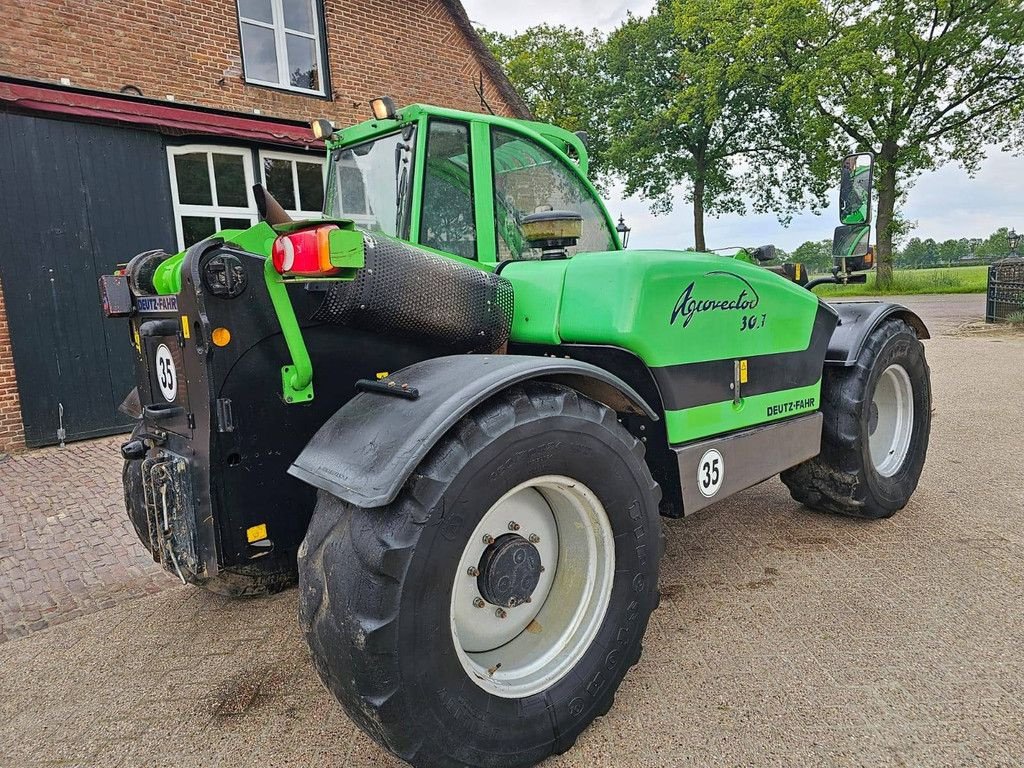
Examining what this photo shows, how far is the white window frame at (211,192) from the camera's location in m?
8.13

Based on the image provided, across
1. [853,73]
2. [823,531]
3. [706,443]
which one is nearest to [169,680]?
[706,443]

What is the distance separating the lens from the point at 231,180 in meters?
8.70

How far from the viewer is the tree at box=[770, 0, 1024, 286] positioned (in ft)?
74.4

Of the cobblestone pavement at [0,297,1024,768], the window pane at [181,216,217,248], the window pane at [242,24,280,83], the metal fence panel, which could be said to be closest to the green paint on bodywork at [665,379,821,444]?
the cobblestone pavement at [0,297,1024,768]

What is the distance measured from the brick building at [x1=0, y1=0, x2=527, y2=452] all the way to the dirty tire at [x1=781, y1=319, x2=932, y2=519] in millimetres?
5698

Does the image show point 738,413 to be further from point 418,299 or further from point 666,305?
point 418,299

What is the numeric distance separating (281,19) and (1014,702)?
1069 centimetres

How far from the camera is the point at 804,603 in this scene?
10.1 ft

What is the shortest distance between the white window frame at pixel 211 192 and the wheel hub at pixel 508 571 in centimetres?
730

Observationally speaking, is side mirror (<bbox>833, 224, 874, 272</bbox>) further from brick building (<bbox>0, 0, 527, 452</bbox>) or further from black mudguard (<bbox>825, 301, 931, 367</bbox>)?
brick building (<bbox>0, 0, 527, 452</bbox>)

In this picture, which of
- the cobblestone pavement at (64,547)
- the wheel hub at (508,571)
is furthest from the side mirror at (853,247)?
the cobblestone pavement at (64,547)

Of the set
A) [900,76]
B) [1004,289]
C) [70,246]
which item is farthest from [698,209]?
[70,246]

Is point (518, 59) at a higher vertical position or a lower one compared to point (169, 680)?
higher

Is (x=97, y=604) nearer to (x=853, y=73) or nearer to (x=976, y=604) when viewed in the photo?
(x=976, y=604)
